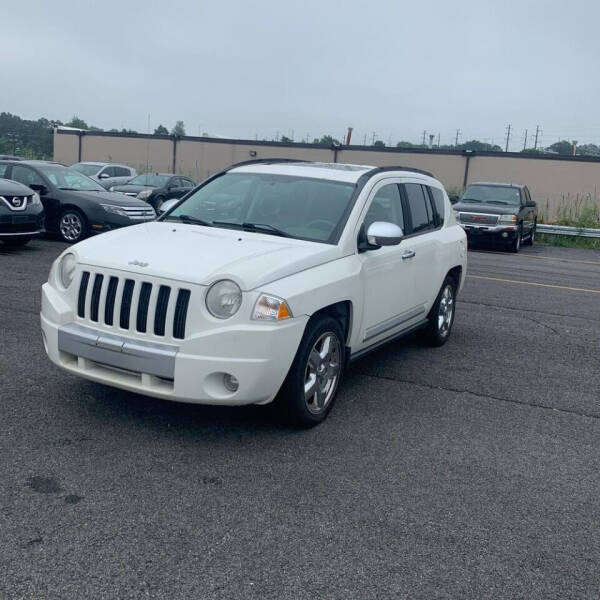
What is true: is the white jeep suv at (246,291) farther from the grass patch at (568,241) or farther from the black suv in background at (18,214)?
the grass patch at (568,241)

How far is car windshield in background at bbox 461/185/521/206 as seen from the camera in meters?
20.7

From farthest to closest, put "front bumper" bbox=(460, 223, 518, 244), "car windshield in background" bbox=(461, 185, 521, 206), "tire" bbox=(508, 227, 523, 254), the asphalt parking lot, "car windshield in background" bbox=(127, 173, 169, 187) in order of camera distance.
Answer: "car windshield in background" bbox=(127, 173, 169, 187)
"car windshield in background" bbox=(461, 185, 521, 206)
"tire" bbox=(508, 227, 523, 254)
"front bumper" bbox=(460, 223, 518, 244)
the asphalt parking lot

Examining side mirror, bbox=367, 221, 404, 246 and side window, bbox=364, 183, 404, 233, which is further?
side window, bbox=364, 183, 404, 233

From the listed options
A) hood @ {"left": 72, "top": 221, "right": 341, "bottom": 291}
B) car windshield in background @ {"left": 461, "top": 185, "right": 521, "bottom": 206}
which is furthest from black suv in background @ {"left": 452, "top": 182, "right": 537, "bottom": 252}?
hood @ {"left": 72, "top": 221, "right": 341, "bottom": 291}

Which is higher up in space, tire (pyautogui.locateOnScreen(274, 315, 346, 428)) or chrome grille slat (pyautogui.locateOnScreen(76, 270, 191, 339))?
chrome grille slat (pyautogui.locateOnScreen(76, 270, 191, 339))

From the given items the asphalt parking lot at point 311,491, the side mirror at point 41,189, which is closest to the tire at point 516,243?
the side mirror at point 41,189

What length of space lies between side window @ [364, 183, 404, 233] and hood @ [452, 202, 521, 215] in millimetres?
13774

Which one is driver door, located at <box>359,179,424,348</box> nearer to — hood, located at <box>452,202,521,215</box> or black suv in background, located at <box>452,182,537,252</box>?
black suv in background, located at <box>452,182,537,252</box>

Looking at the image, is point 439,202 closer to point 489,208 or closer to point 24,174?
point 24,174

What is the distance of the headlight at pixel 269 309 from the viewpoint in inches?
178

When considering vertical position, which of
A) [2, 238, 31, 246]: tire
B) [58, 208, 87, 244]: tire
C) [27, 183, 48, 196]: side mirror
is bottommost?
[2, 238, 31, 246]: tire

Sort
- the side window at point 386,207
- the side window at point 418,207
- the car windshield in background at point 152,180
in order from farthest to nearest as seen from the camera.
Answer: the car windshield in background at point 152,180 → the side window at point 418,207 → the side window at point 386,207

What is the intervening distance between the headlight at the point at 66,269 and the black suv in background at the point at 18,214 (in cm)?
770

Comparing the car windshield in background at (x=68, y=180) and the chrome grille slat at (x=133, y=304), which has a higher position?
the car windshield in background at (x=68, y=180)
